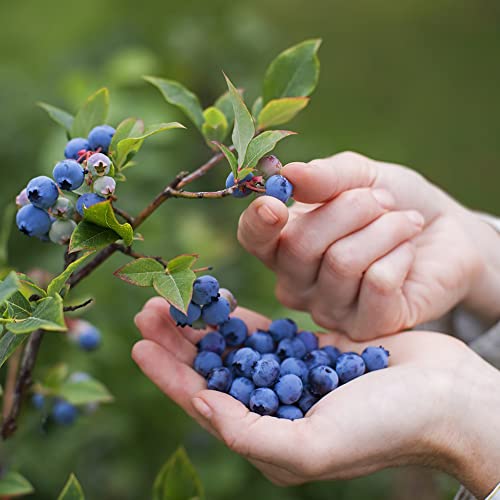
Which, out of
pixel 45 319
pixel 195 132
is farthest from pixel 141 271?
pixel 195 132

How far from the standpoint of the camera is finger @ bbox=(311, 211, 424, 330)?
120cm

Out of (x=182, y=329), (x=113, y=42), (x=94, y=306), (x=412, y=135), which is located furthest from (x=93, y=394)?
(x=412, y=135)

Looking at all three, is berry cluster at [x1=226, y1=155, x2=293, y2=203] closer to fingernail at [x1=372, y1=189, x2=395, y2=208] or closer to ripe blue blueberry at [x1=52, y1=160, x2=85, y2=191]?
ripe blue blueberry at [x1=52, y1=160, x2=85, y2=191]

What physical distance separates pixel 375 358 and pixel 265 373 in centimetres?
20

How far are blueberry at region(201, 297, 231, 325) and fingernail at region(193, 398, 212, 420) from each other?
0.12m

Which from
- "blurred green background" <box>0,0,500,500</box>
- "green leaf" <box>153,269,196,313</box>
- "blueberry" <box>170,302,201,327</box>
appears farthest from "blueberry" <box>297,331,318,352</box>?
"blurred green background" <box>0,0,500,500</box>

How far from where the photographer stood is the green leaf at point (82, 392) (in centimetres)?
130

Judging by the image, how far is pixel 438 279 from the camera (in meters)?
1.35

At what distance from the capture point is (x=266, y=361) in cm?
108

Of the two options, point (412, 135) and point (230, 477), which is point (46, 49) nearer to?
point (412, 135)

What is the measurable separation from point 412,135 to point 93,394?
3337mm

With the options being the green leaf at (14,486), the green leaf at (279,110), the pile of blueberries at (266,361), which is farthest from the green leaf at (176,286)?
the green leaf at (14,486)

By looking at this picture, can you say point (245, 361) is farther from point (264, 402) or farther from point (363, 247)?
point (363, 247)

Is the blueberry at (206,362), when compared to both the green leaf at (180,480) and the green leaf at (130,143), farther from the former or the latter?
the green leaf at (130,143)
